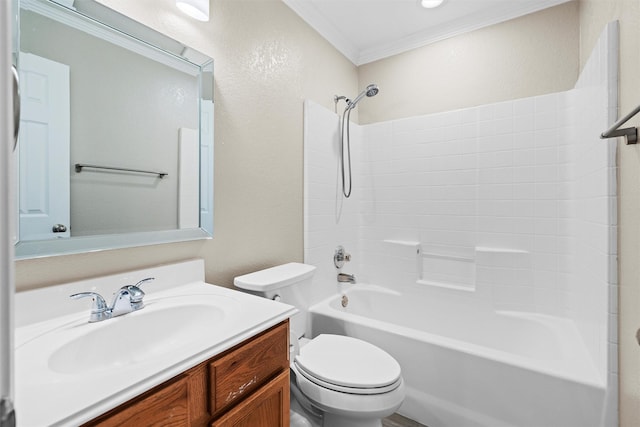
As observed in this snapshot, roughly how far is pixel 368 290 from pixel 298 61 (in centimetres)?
177

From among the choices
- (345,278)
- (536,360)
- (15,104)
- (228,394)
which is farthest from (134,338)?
(536,360)

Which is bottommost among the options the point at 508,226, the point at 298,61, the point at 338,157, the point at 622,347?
the point at 622,347

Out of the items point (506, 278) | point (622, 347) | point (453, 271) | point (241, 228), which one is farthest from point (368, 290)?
point (622, 347)

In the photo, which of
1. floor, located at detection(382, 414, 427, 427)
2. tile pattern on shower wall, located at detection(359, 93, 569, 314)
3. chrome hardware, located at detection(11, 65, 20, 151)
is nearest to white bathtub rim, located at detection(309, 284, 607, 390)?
tile pattern on shower wall, located at detection(359, 93, 569, 314)

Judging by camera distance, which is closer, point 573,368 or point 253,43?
point 573,368

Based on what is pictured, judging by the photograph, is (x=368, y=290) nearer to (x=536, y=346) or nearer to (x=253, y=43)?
(x=536, y=346)

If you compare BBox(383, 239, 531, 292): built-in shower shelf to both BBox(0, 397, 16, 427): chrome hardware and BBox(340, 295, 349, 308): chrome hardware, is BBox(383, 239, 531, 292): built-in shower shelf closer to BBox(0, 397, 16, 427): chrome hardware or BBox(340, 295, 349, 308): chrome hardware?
BBox(340, 295, 349, 308): chrome hardware

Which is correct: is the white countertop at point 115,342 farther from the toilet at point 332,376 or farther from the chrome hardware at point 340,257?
the chrome hardware at point 340,257

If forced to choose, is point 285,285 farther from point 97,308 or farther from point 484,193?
point 484,193

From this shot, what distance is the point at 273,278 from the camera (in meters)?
1.44

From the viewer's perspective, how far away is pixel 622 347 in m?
1.16

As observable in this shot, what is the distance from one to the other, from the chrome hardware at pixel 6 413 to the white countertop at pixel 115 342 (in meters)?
0.26

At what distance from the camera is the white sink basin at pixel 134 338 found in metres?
0.80

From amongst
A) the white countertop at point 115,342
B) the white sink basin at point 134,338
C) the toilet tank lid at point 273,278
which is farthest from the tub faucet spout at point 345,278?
the white sink basin at point 134,338
